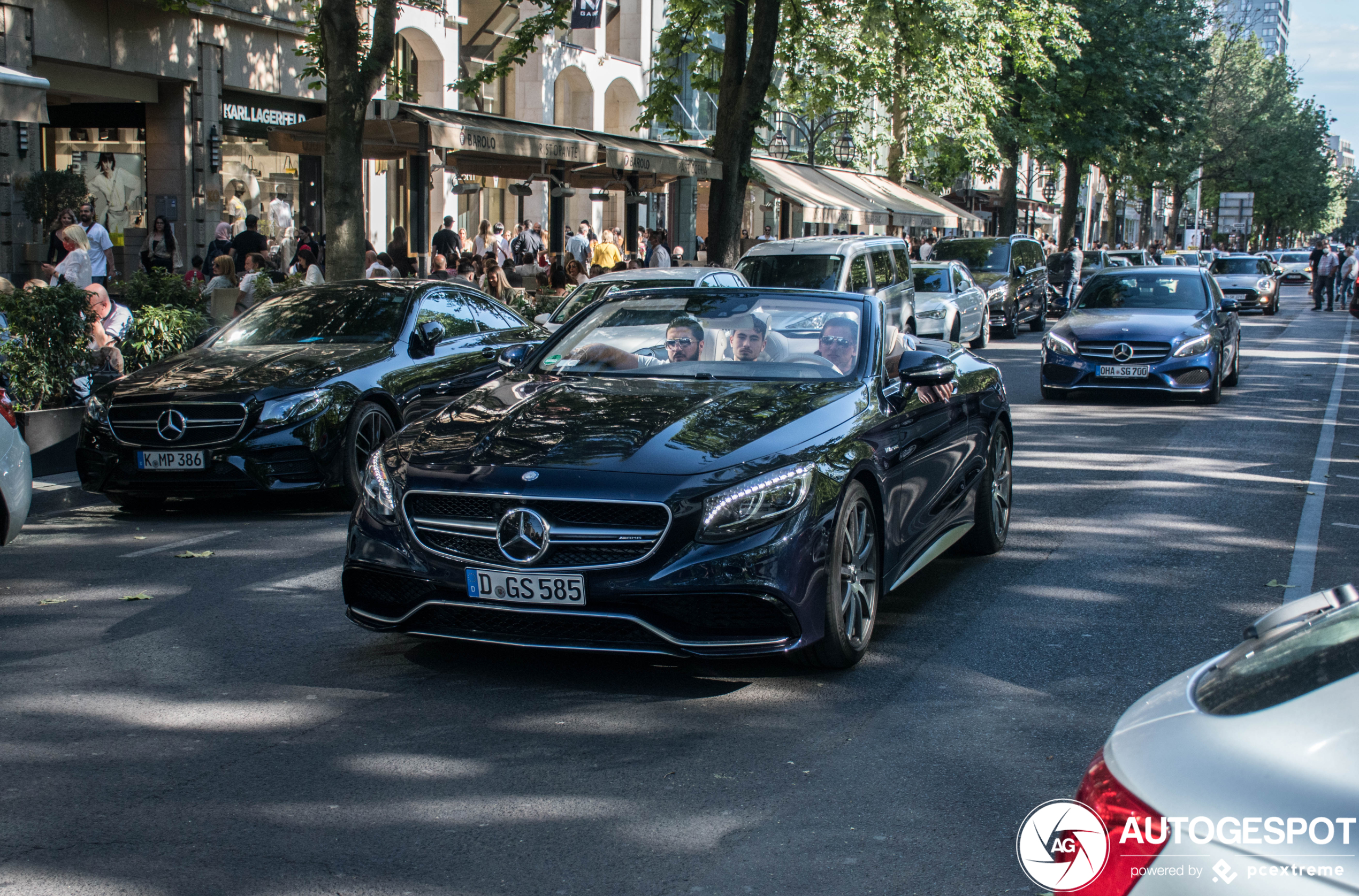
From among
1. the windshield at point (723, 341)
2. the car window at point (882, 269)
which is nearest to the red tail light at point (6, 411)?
the windshield at point (723, 341)

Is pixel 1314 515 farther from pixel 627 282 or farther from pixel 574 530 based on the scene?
pixel 627 282

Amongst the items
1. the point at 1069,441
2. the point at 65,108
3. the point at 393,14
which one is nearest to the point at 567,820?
the point at 1069,441

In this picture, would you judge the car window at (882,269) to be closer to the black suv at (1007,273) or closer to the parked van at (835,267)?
the parked van at (835,267)

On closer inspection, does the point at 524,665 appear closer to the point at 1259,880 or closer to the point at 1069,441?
the point at 1259,880

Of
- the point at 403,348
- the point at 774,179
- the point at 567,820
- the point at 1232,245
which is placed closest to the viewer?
the point at 567,820

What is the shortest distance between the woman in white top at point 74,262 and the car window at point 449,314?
21.3ft

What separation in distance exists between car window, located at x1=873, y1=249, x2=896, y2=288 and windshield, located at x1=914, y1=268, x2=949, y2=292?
169 inches

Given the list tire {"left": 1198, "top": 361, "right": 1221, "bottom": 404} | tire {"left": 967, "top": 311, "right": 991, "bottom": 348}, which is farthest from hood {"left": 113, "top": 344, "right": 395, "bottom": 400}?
tire {"left": 967, "top": 311, "right": 991, "bottom": 348}

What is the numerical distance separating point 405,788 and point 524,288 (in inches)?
699

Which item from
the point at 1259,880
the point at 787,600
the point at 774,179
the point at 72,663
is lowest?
the point at 72,663

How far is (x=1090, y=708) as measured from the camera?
4930 mm

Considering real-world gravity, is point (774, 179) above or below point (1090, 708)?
above

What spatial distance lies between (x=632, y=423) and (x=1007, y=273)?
24.6 m

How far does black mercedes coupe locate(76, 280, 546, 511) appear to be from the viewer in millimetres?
8750
